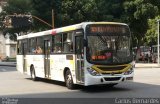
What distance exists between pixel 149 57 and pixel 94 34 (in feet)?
142

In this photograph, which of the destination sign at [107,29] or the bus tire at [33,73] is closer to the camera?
the destination sign at [107,29]

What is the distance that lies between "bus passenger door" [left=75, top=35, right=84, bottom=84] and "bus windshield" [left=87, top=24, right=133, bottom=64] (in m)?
0.49

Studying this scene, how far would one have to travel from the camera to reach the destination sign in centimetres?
1767

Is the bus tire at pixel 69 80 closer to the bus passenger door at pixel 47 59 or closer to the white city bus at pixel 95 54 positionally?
the white city bus at pixel 95 54

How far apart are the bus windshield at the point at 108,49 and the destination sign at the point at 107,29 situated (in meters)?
0.17

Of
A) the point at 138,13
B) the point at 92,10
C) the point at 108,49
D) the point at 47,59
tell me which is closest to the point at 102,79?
the point at 108,49

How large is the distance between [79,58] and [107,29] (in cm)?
165

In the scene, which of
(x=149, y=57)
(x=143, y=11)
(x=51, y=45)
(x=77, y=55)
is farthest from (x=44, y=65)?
(x=149, y=57)

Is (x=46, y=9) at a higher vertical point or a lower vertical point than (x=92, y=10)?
higher

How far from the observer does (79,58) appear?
17938 millimetres

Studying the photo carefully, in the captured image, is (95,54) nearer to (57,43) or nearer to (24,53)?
(57,43)

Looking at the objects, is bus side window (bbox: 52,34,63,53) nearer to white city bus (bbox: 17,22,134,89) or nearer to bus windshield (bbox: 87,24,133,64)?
white city bus (bbox: 17,22,134,89)

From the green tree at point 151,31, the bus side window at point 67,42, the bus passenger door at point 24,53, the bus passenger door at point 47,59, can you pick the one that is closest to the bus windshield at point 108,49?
the bus side window at point 67,42

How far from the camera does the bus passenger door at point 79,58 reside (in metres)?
17.6
